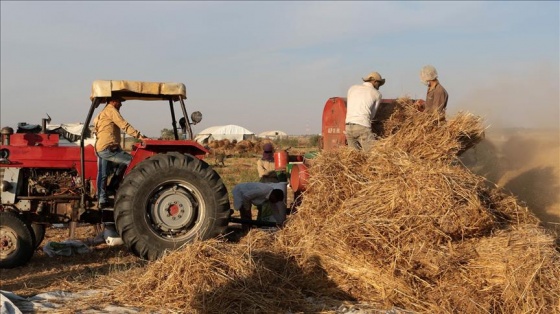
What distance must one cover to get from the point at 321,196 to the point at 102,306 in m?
2.29

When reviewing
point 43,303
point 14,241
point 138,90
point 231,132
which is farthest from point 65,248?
point 231,132

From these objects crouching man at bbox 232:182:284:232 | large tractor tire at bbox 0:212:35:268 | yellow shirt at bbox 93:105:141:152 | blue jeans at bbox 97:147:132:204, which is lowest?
large tractor tire at bbox 0:212:35:268

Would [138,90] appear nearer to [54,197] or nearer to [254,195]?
[54,197]

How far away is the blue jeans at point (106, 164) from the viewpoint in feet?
21.4

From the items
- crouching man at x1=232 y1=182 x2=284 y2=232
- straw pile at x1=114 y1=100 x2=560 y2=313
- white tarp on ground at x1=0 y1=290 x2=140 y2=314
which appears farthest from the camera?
crouching man at x1=232 y1=182 x2=284 y2=232

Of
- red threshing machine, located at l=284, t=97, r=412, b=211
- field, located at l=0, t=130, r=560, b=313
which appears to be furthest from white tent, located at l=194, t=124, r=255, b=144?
red threshing machine, located at l=284, t=97, r=412, b=211

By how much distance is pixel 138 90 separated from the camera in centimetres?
669

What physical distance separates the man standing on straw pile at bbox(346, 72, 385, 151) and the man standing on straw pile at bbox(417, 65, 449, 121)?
577 mm

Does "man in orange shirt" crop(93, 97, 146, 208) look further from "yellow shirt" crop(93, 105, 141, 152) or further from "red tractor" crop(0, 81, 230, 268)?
"red tractor" crop(0, 81, 230, 268)

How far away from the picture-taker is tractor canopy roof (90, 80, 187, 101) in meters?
6.54

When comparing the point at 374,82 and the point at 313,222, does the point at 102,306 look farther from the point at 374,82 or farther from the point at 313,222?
the point at 374,82

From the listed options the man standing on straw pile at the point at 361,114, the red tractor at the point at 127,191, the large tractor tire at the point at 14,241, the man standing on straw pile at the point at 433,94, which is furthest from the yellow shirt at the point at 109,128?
the man standing on straw pile at the point at 433,94

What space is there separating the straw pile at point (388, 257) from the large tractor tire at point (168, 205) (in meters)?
0.77

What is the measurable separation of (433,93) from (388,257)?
2778mm
